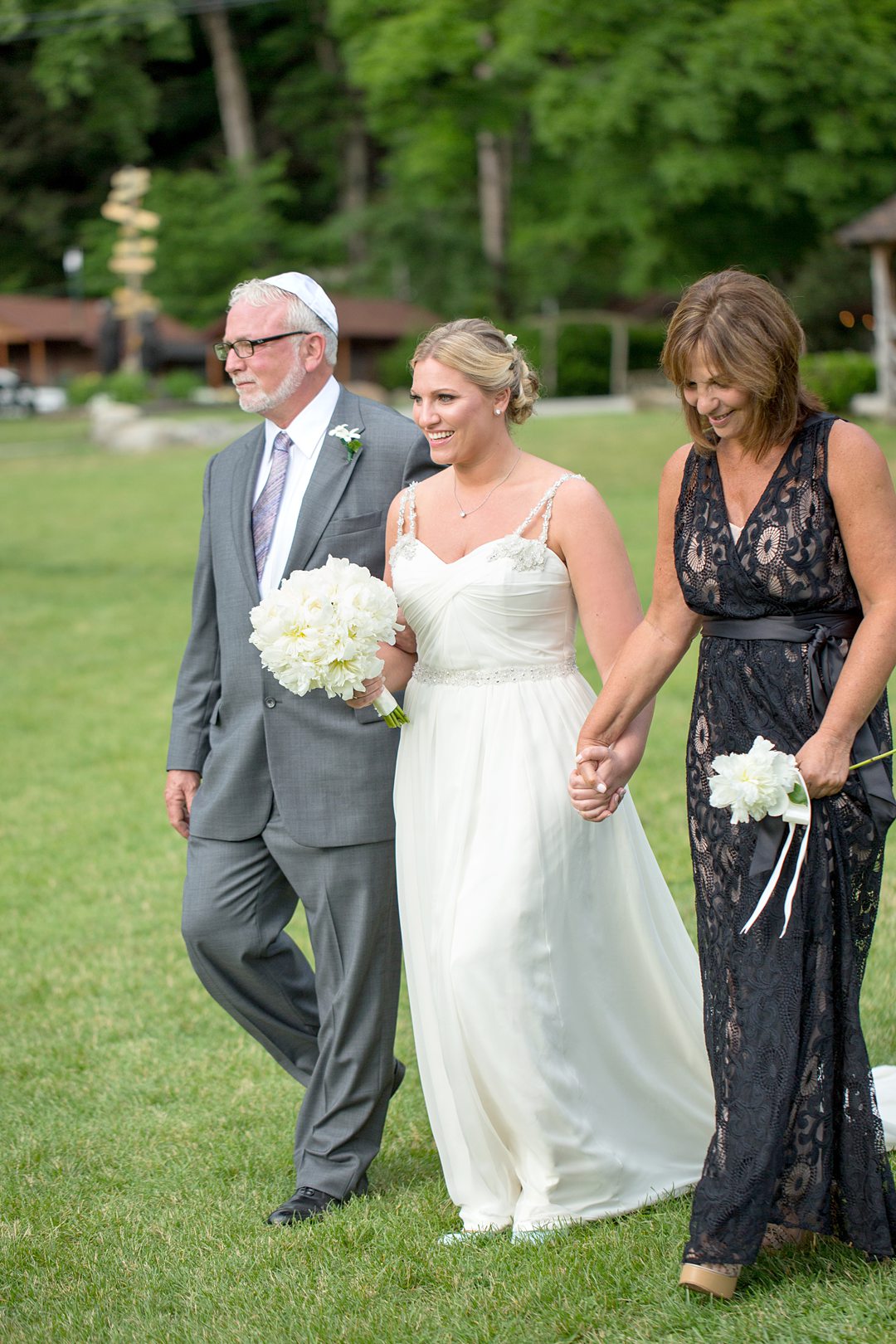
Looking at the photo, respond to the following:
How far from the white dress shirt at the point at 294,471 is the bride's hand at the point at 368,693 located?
0.50 m

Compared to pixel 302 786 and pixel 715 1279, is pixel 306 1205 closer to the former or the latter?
pixel 302 786

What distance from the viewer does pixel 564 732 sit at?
4.22 meters

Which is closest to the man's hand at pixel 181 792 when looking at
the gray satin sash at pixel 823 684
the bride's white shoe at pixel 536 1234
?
the bride's white shoe at pixel 536 1234

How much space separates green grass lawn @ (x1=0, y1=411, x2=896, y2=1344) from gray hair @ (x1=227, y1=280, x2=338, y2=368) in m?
2.61

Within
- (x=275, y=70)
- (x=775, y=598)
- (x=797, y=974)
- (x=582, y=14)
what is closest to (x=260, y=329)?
(x=775, y=598)

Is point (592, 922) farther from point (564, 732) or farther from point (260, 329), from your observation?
point (260, 329)

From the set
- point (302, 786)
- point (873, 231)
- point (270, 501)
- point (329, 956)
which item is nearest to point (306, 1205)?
point (329, 956)

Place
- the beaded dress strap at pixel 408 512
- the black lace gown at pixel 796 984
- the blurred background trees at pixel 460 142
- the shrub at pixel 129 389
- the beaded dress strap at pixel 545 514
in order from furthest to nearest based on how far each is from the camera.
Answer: the shrub at pixel 129 389 < the blurred background trees at pixel 460 142 < the beaded dress strap at pixel 408 512 < the beaded dress strap at pixel 545 514 < the black lace gown at pixel 796 984

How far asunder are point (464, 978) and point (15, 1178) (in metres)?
1.89

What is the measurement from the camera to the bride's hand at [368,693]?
4230mm

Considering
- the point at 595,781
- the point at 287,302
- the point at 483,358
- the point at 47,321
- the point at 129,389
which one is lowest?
the point at 129,389

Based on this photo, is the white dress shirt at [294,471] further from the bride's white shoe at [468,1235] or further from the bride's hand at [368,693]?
the bride's white shoe at [468,1235]

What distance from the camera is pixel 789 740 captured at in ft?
12.2

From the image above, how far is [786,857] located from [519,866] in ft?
2.50
